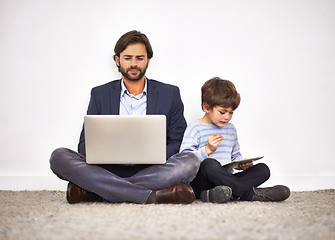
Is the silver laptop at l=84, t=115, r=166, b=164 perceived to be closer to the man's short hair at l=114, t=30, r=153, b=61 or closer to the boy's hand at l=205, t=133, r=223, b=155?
the boy's hand at l=205, t=133, r=223, b=155

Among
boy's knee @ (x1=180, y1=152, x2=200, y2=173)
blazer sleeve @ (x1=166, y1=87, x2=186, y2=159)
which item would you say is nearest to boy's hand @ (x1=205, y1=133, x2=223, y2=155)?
boy's knee @ (x1=180, y1=152, x2=200, y2=173)

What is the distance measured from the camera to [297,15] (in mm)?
2932

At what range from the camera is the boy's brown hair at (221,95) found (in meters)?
2.31

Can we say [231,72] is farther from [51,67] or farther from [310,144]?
[51,67]

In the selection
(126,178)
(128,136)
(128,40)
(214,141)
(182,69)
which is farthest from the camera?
(182,69)

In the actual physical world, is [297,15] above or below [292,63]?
above

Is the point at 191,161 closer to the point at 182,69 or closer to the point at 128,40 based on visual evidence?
the point at 128,40

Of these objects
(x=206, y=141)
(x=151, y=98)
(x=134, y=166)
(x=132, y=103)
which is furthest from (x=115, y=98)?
(x=206, y=141)

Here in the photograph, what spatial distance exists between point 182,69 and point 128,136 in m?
1.11

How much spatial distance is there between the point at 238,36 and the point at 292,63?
1.39ft

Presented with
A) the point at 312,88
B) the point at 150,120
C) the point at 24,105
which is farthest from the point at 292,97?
the point at 24,105

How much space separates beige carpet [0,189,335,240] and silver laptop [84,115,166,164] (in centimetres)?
23

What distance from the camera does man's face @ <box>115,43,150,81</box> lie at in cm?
250

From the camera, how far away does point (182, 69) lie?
2904 millimetres
